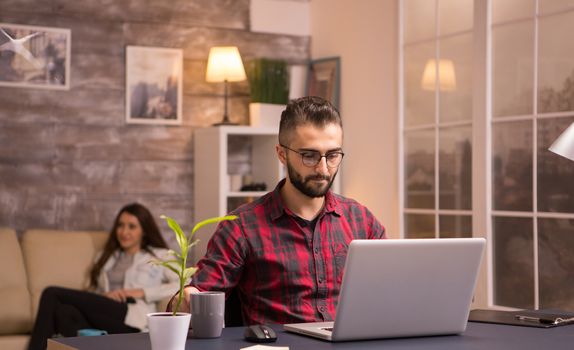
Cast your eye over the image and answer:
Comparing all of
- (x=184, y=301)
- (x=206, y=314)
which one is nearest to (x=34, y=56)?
(x=184, y=301)

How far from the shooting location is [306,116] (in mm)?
2785

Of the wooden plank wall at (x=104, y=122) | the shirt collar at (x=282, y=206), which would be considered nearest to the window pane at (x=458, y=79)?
the wooden plank wall at (x=104, y=122)

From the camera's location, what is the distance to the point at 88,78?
5.48 m

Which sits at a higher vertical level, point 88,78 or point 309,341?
point 88,78

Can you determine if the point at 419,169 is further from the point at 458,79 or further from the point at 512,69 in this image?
the point at 512,69

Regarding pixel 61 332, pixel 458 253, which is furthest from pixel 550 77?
pixel 61 332

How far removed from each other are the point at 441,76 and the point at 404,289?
9.52ft

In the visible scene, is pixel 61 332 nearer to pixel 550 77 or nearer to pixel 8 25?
pixel 8 25

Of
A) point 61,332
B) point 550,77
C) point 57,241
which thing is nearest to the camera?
point 550,77

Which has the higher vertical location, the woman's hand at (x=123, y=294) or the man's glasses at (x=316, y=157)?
the man's glasses at (x=316, y=157)

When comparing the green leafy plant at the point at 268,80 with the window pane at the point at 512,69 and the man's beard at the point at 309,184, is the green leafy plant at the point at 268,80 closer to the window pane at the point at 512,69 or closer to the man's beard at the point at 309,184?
the window pane at the point at 512,69

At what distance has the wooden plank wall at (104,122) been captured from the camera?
5.30m

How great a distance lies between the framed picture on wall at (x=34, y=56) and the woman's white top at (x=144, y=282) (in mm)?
1095

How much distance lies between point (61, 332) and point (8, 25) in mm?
1769
